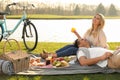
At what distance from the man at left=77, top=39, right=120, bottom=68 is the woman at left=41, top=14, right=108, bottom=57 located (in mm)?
463

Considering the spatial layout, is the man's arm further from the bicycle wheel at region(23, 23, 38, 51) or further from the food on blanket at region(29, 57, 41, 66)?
the bicycle wheel at region(23, 23, 38, 51)

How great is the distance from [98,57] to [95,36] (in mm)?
777

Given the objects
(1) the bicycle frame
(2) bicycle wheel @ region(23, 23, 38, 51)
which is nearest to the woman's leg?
(2) bicycle wheel @ region(23, 23, 38, 51)

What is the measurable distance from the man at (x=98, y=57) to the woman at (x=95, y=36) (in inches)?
18.2

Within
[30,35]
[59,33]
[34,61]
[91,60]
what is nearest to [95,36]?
[91,60]

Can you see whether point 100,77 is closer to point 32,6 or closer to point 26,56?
point 26,56

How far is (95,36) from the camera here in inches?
287

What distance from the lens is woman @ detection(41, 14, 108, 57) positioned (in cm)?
716

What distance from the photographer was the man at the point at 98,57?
21.2ft

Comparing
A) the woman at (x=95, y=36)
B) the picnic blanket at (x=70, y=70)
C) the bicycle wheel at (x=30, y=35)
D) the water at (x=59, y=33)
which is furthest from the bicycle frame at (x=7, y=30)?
the water at (x=59, y=33)

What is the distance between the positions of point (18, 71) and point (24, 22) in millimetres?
3473

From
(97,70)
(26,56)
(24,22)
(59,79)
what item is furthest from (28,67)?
(24,22)

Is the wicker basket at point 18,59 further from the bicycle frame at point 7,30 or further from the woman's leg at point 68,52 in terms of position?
the bicycle frame at point 7,30

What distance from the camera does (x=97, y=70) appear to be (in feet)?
21.4
